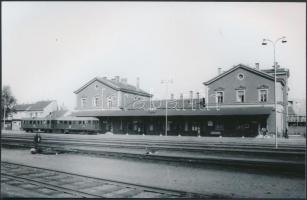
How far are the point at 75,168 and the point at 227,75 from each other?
→ 27.9 m

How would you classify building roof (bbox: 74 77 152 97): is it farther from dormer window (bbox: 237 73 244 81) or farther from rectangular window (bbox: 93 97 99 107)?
dormer window (bbox: 237 73 244 81)

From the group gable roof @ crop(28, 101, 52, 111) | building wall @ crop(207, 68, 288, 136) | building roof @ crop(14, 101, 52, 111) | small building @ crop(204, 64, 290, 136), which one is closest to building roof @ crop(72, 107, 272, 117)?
small building @ crop(204, 64, 290, 136)

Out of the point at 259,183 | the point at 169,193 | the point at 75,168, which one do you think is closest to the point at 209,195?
the point at 169,193

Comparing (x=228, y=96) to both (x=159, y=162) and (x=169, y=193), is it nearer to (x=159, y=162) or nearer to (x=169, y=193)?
(x=159, y=162)

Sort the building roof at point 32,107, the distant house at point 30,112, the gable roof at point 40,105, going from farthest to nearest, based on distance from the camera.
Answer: the distant house at point 30,112 < the building roof at point 32,107 < the gable roof at point 40,105

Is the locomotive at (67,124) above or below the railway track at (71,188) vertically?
above

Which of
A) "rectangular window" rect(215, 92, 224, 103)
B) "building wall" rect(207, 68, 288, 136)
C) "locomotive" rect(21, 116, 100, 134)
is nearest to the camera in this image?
"building wall" rect(207, 68, 288, 136)

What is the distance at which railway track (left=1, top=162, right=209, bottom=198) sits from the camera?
855 cm

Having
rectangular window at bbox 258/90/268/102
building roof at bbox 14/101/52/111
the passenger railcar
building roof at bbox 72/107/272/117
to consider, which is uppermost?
rectangular window at bbox 258/90/268/102

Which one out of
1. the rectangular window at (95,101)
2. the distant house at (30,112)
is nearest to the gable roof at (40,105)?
the distant house at (30,112)

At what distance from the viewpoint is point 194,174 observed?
1159 centimetres

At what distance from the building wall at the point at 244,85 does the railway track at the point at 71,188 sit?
92.9 feet

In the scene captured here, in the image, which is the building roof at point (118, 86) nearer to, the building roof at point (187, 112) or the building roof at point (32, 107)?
the building roof at point (187, 112)

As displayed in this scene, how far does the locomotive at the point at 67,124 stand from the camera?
137 ft
